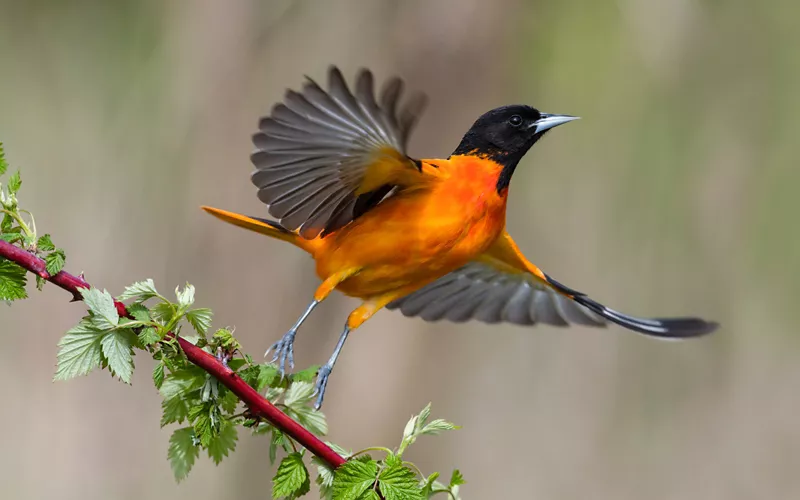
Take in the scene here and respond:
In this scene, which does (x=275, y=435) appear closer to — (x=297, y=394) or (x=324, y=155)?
(x=297, y=394)

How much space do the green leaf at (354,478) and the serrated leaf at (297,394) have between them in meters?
0.23

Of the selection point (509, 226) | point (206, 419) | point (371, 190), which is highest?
point (509, 226)

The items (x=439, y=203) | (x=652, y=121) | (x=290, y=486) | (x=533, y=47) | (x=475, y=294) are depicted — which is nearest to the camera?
(x=290, y=486)

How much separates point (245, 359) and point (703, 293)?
420 cm

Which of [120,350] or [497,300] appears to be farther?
[497,300]

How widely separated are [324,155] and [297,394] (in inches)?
24.1

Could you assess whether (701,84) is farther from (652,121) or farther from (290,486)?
(290,486)

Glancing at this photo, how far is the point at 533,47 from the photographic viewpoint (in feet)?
15.3

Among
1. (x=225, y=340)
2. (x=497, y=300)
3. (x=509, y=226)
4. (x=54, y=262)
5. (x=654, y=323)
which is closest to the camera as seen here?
(x=54, y=262)

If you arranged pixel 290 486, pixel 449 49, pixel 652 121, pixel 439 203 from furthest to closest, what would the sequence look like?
pixel 652 121, pixel 449 49, pixel 439 203, pixel 290 486

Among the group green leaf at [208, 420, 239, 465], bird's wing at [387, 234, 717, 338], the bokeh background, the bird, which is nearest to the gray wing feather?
bird's wing at [387, 234, 717, 338]

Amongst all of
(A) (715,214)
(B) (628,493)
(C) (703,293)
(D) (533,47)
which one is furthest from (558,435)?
(D) (533,47)

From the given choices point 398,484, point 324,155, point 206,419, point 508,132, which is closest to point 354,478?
point 398,484

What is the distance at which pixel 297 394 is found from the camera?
1.31 meters
